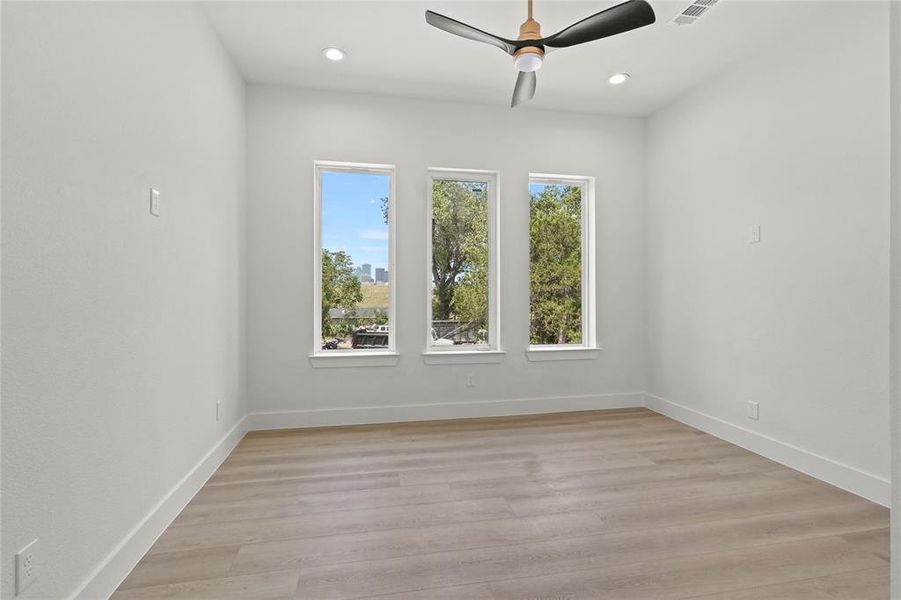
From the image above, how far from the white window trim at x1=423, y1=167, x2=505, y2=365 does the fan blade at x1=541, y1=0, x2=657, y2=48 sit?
1.76 metres

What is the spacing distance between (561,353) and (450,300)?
1168mm

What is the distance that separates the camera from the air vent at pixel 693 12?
104 inches

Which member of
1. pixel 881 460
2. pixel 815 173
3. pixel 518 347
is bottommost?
pixel 881 460

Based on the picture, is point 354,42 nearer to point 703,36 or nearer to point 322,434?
point 703,36

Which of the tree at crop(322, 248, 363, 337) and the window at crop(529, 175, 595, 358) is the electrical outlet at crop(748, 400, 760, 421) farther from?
the tree at crop(322, 248, 363, 337)

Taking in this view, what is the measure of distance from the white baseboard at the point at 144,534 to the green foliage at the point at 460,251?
216 cm

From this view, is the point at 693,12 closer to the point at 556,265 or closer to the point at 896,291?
the point at 556,265

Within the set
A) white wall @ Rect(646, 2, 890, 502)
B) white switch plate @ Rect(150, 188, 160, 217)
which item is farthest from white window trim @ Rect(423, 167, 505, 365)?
white switch plate @ Rect(150, 188, 160, 217)

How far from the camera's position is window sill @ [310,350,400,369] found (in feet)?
12.5

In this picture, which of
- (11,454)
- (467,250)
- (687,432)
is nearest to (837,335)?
(687,432)

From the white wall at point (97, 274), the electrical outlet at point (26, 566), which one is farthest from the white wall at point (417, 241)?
the electrical outlet at point (26, 566)

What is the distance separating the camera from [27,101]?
4.20 ft

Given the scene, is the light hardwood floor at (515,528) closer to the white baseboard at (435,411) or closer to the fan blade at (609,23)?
the white baseboard at (435,411)

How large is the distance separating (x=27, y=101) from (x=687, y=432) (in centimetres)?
426
